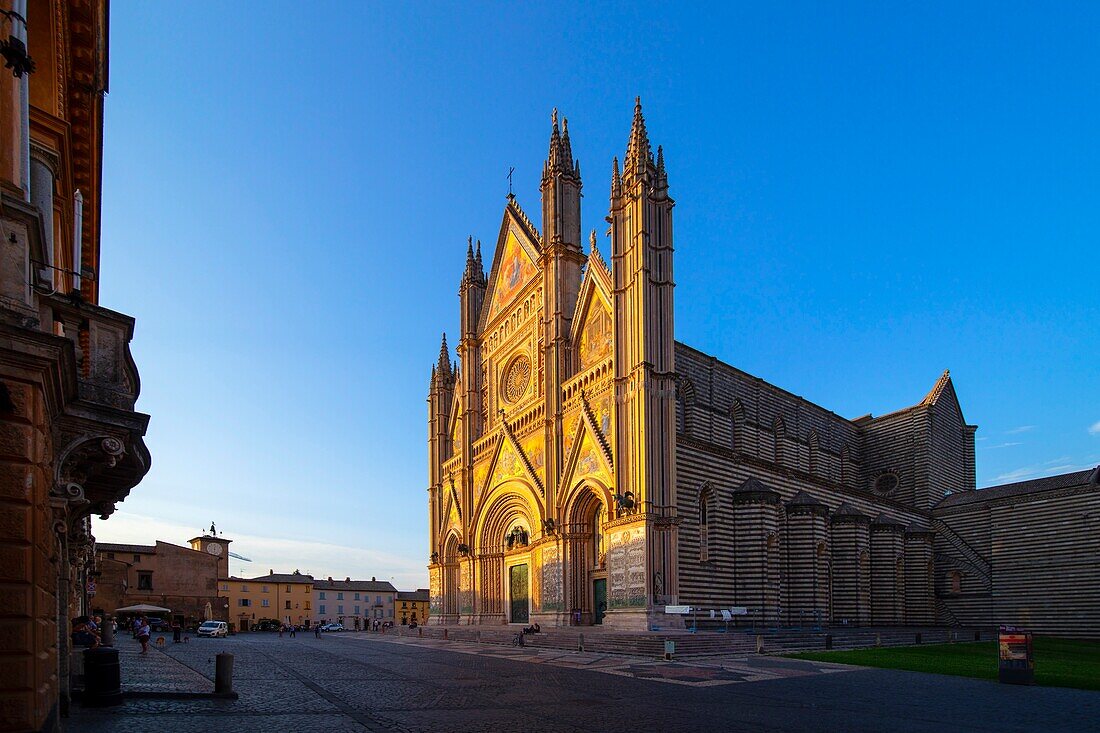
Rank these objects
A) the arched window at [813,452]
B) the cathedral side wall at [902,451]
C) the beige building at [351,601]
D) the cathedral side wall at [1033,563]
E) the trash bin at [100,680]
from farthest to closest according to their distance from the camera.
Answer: the beige building at [351,601] < the cathedral side wall at [902,451] < the arched window at [813,452] < the cathedral side wall at [1033,563] < the trash bin at [100,680]

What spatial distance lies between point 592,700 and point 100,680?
8601 millimetres

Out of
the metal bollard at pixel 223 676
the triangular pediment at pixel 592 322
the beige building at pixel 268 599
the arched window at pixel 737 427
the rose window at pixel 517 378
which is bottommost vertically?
the beige building at pixel 268 599

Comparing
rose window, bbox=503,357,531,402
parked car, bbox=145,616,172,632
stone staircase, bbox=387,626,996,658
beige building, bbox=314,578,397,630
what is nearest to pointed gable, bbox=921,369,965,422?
stone staircase, bbox=387,626,996,658

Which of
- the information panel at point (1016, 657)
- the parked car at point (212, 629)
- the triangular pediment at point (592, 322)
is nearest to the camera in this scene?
the information panel at point (1016, 657)

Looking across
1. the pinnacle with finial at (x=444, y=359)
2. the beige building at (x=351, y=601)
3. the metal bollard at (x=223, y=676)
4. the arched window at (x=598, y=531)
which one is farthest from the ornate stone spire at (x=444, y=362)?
the beige building at (x=351, y=601)

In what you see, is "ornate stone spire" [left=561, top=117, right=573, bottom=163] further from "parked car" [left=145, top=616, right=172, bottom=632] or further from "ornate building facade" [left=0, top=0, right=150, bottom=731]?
"parked car" [left=145, top=616, right=172, bottom=632]

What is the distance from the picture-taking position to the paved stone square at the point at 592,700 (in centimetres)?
1247

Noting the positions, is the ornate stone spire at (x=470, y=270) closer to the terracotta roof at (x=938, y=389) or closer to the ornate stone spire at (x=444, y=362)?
the ornate stone spire at (x=444, y=362)

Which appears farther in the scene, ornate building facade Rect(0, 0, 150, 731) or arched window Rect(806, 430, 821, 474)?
arched window Rect(806, 430, 821, 474)

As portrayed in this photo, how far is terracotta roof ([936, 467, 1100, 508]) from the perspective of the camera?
155ft

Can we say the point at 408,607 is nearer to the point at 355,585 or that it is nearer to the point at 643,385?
the point at 355,585

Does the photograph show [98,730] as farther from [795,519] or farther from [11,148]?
[795,519]

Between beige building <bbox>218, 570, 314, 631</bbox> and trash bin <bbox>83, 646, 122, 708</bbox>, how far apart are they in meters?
85.7

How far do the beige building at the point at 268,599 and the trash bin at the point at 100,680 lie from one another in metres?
85.7
